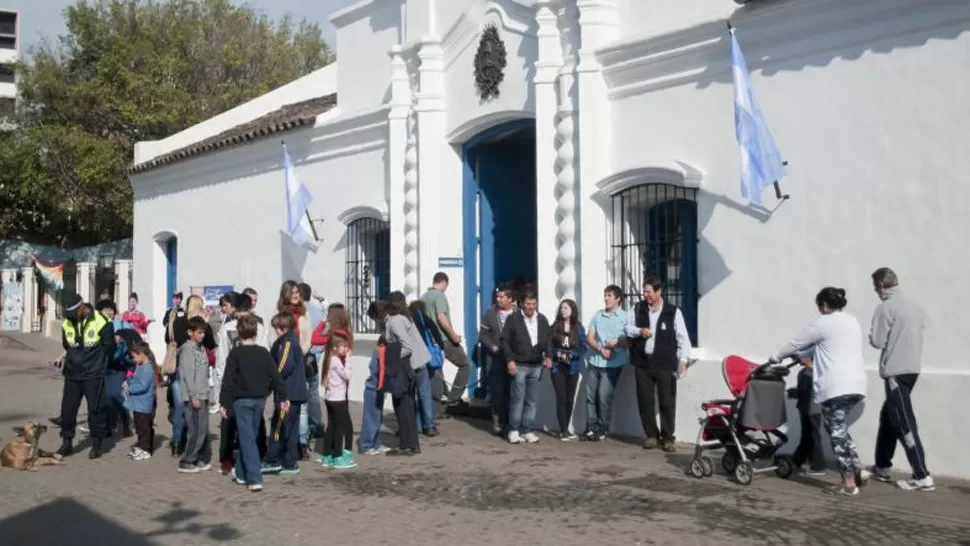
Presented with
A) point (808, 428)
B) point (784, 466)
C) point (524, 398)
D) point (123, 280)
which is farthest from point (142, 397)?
point (123, 280)

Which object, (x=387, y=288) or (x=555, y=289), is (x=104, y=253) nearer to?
(x=387, y=288)

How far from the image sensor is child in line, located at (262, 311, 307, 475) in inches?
435

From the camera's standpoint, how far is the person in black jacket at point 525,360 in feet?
42.4

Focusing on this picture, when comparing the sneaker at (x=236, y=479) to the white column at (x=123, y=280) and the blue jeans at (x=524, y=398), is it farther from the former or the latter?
the white column at (x=123, y=280)

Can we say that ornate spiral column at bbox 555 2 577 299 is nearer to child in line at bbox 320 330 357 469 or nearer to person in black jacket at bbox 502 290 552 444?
person in black jacket at bbox 502 290 552 444

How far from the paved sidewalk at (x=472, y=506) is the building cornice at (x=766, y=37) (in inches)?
153

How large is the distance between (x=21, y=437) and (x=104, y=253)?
20041 millimetres

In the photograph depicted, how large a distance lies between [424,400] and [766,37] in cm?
536

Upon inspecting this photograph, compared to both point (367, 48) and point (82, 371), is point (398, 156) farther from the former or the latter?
point (82, 371)

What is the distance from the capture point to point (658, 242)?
43.1 feet

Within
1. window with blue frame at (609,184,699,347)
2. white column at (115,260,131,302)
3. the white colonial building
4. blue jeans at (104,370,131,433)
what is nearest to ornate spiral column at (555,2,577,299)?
the white colonial building

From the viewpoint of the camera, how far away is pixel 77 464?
1214 centimetres

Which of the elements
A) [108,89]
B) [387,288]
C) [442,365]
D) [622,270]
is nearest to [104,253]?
[108,89]

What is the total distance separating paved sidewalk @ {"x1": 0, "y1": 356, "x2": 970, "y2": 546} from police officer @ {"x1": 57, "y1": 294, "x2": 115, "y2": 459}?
17.6 inches
